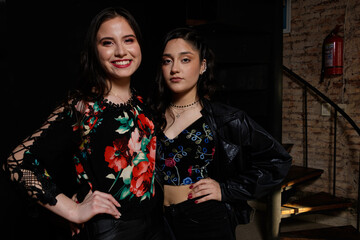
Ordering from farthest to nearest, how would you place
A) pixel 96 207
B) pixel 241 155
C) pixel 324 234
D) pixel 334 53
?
pixel 334 53 < pixel 324 234 < pixel 241 155 < pixel 96 207

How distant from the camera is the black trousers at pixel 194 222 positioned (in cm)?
149

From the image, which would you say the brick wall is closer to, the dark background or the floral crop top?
the dark background

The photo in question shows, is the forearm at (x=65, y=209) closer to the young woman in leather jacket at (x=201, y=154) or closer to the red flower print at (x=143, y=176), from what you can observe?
the red flower print at (x=143, y=176)

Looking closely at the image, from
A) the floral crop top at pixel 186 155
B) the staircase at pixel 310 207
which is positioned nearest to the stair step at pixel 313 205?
the staircase at pixel 310 207

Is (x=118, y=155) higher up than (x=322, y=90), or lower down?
lower down

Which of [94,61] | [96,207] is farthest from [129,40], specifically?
[96,207]

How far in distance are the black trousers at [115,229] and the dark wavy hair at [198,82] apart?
0.50 meters

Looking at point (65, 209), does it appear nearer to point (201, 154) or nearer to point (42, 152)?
point (42, 152)

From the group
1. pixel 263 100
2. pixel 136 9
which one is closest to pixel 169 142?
pixel 136 9

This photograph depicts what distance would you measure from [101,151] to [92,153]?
36 millimetres

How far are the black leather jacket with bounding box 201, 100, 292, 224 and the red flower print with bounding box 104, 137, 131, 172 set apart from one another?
0.50 meters

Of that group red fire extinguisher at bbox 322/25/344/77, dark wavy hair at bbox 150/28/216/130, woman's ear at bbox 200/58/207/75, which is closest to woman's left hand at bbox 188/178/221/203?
dark wavy hair at bbox 150/28/216/130

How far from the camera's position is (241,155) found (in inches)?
64.2

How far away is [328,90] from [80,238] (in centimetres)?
346
